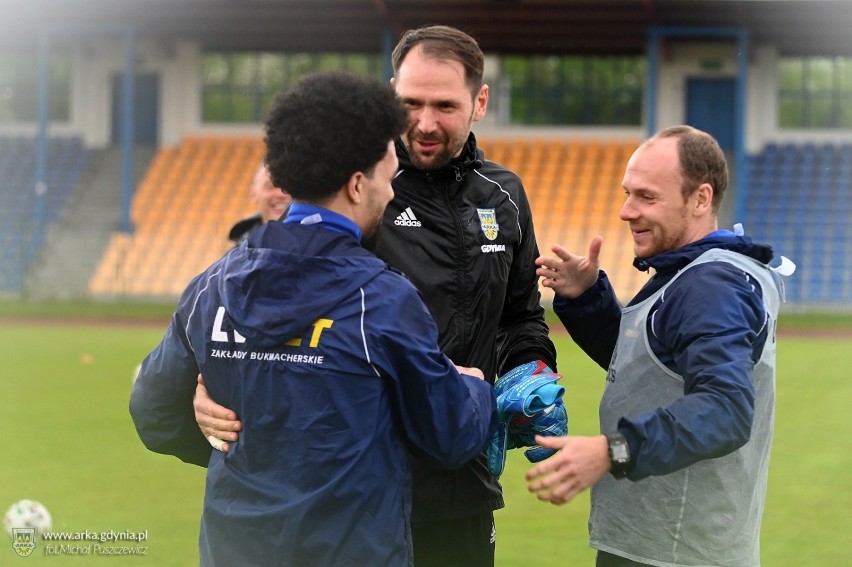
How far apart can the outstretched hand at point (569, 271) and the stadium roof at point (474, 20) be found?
915 inches

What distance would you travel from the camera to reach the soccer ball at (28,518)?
6.93m

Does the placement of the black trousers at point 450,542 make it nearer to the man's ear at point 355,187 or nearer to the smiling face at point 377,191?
the smiling face at point 377,191

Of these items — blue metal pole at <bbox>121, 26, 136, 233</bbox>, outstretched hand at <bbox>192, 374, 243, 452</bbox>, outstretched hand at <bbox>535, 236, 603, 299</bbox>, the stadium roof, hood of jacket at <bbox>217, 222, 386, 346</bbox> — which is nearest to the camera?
hood of jacket at <bbox>217, 222, 386, 346</bbox>

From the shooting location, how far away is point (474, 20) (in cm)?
2844

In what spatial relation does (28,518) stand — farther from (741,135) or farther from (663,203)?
(741,135)

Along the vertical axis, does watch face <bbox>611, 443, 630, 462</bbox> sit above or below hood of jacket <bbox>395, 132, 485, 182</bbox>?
below

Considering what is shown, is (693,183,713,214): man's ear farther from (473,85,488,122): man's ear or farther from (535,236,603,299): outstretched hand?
(473,85,488,122): man's ear

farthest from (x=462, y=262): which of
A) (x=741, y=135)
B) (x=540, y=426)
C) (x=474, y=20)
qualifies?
(x=474, y=20)

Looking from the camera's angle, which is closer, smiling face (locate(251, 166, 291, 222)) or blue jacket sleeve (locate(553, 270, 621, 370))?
blue jacket sleeve (locate(553, 270, 621, 370))

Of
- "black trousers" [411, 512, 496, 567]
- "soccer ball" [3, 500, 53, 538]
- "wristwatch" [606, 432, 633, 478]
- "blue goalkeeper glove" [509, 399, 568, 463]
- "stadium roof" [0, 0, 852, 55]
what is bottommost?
"soccer ball" [3, 500, 53, 538]

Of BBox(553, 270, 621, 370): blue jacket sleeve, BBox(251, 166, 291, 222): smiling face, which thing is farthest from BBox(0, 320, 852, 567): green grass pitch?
BBox(553, 270, 621, 370): blue jacket sleeve

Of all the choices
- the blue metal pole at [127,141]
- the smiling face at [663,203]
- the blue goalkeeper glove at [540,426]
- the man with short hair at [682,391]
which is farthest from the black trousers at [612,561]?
the blue metal pole at [127,141]

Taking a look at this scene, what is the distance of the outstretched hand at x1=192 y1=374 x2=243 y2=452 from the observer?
3.08 metres

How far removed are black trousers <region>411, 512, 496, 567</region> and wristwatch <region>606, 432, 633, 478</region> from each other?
0.82m
